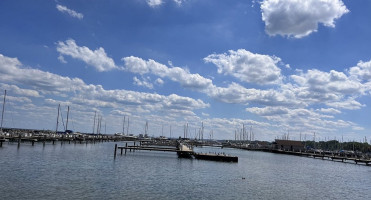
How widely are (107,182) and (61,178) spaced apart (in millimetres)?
A: 6014

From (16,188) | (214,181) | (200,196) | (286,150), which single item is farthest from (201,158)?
(286,150)

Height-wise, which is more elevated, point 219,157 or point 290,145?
point 290,145

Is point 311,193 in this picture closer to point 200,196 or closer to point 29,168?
point 200,196

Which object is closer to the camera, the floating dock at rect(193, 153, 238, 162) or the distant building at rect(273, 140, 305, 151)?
the floating dock at rect(193, 153, 238, 162)

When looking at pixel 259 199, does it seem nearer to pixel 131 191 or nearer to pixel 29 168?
pixel 131 191

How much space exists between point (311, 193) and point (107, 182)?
27100mm

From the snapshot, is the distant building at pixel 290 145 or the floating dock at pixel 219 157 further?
the distant building at pixel 290 145

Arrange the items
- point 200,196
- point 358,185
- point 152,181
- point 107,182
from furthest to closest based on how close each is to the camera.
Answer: point 358,185 < point 152,181 < point 107,182 < point 200,196

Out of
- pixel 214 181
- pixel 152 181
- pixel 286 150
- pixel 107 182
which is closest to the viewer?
pixel 107 182

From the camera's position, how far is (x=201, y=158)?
88.1 meters

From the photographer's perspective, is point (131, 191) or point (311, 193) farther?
point (311, 193)

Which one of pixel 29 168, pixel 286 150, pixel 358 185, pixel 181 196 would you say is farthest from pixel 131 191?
pixel 286 150

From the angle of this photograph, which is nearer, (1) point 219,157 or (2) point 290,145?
(1) point 219,157

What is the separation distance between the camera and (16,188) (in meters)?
34.1
